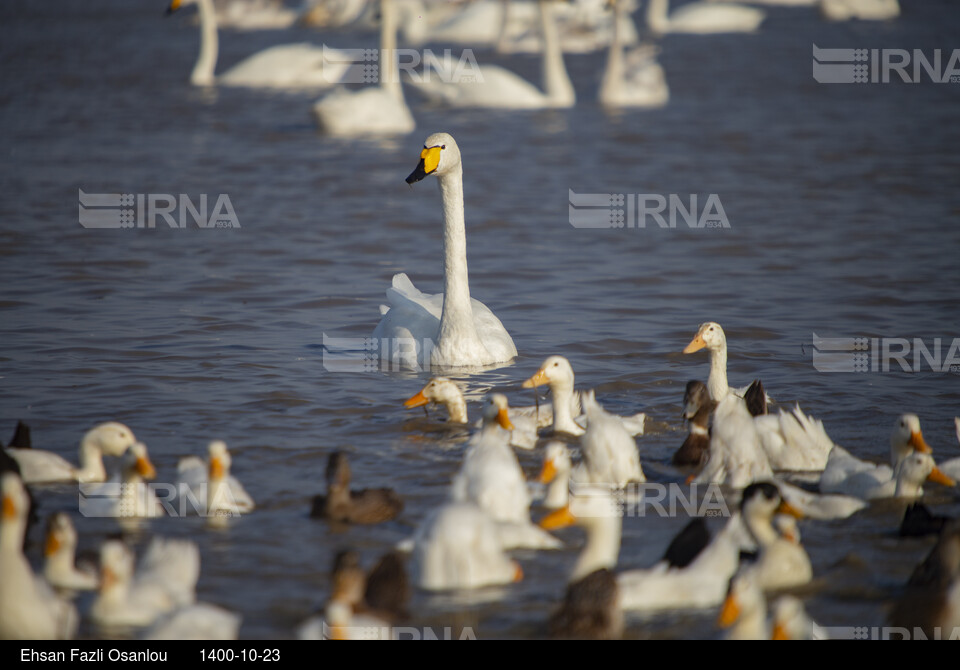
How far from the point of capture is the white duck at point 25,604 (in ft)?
16.9

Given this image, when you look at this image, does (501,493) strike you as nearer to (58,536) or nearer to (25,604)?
(58,536)

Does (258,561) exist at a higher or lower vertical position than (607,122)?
lower

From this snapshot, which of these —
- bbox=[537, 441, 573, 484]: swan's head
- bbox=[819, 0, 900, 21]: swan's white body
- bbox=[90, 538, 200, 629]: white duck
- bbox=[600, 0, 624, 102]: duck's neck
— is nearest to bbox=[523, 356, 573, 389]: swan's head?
bbox=[537, 441, 573, 484]: swan's head

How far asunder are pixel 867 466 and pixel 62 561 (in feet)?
14.2

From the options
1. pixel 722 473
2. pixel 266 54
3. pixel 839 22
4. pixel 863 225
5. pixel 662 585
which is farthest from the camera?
pixel 839 22

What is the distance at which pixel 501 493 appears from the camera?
6305 millimetres

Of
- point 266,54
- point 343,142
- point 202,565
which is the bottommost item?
point 202,565

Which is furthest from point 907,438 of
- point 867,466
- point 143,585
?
point 143,585

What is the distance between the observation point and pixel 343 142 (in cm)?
2138

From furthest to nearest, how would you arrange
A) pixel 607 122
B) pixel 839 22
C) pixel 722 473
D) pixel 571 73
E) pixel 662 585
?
pixel 839 22 < pixel 571 73 < pixel 607 122 < pixel 722 473 < pixel 662 585

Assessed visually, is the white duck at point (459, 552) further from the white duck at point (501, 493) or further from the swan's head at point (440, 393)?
the swan's head at point (440, 393)

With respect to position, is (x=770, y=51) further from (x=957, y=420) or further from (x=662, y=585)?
(x=662, y=585)

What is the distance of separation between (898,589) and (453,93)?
1927 cm

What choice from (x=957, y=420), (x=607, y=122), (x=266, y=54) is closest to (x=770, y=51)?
(x=607, y=122)
